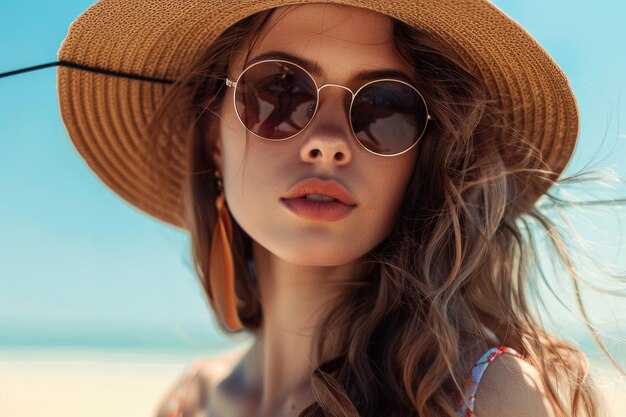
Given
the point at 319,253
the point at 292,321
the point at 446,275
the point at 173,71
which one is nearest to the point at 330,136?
the point at 319,253

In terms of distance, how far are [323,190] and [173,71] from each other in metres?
0.75

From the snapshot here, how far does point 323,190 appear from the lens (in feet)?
5.63

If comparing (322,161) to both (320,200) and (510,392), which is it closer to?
(320,200)

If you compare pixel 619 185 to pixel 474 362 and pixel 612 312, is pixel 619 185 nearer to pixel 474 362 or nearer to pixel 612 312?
pixel 612 312

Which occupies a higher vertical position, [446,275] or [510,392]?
[446,275]

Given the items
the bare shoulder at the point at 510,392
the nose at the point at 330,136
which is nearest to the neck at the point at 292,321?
the nose at the point at 330,136

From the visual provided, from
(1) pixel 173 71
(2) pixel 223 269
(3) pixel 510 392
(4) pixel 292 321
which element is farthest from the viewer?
(2) pixel 223 269

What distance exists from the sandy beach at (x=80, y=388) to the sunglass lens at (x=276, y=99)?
4.40 metres

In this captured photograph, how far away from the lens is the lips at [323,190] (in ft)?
5.63

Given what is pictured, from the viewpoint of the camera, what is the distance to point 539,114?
1914 mm

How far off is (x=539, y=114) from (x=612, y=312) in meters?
0.53

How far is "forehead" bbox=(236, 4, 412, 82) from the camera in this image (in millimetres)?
1723

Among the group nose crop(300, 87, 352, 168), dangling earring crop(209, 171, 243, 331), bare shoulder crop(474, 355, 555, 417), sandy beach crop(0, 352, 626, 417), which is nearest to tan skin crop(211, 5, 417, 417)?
nose crop(300, 87, 352, 168)

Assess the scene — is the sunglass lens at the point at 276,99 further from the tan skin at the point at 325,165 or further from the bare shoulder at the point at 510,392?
the bare shoulder at the point at 510,392
